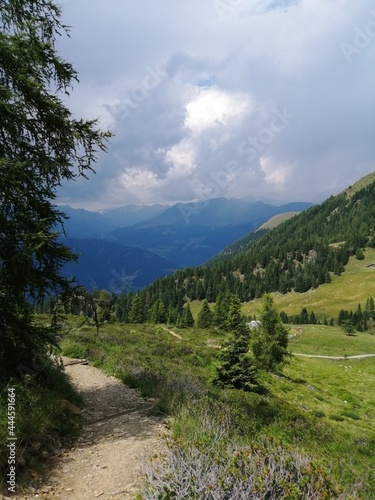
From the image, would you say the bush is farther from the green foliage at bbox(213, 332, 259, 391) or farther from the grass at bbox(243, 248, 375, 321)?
the grass at bbox(243, 248, 375, 321)

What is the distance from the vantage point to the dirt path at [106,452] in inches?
214

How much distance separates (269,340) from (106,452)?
33.8 metres

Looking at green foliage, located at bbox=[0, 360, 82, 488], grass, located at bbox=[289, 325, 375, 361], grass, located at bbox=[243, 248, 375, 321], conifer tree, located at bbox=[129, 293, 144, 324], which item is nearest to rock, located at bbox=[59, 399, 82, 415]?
green foliage, located at bbox=[0, 360, 82, 488]

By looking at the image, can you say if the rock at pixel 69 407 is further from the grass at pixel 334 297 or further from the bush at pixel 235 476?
the grass at pixel 334 297

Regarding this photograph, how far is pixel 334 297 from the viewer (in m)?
167

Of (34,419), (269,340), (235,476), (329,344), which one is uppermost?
(34,419)

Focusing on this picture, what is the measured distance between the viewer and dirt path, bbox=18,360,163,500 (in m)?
5.44

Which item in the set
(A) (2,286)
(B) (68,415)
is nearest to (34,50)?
(A) (2,286)

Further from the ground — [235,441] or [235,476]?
[235,476]

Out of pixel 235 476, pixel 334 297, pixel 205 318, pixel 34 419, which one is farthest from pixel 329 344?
pixel 334 297

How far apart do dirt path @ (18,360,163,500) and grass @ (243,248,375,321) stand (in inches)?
5904

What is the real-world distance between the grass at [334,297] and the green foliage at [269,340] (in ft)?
386

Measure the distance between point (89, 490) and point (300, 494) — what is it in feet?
11.3

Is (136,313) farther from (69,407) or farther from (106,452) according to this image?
(106,452)
